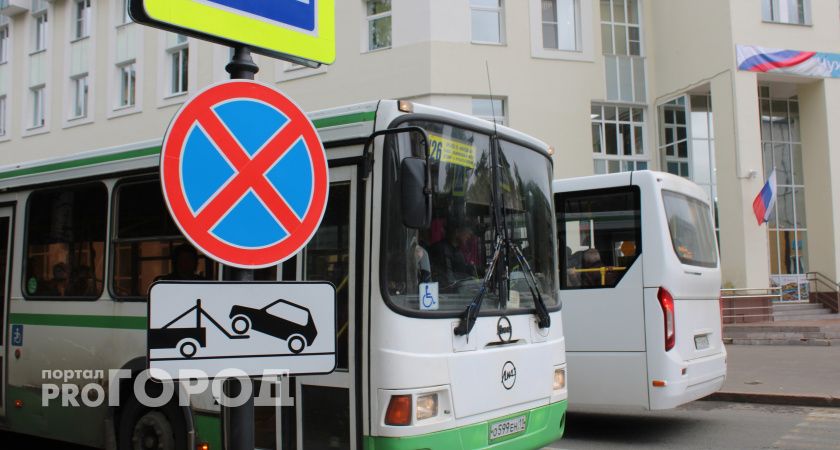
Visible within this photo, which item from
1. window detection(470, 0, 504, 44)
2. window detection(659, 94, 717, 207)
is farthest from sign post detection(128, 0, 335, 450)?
window detection(659, 94, 717, 207)

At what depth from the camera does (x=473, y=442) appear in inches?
197

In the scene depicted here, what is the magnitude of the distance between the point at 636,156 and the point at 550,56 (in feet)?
14.5

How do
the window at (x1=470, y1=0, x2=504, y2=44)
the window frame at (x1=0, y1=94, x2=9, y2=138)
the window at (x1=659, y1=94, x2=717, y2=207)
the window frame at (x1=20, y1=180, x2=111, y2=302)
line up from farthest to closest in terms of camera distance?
the window frame at (x1=0, y1=94, x2=9, y2=138), the window at (x1=659, y1=94, x2=717, y2=207), the window at (x1=470, y1=0, x2=504, y2=44), the window frame at (x1=20, y1=180, x2=111, y2=302)

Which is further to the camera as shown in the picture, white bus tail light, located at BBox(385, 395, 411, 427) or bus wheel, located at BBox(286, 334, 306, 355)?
white bus tail light, located at BBox(385, 395, 411, 427)

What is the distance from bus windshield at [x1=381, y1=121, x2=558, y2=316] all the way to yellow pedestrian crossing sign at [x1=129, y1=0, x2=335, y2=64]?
4.50 feet

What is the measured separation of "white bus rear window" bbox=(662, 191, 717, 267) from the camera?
8.16 m

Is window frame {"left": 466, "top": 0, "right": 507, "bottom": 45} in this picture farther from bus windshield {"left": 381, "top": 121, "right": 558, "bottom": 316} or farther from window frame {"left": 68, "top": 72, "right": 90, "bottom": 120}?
bus windshield {"left": 381, "top": 121, "right": 558, "bottom": 316}

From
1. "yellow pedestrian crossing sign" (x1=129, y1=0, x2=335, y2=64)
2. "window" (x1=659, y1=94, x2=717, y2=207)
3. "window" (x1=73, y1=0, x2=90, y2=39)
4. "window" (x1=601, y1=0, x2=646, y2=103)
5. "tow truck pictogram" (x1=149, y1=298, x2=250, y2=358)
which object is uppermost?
"window" (x1=73, y1=0, x2=90, y2=39)

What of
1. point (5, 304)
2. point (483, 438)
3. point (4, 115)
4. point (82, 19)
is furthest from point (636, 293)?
point (4, 115)

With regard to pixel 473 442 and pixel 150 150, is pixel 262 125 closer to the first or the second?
pixel 473 442

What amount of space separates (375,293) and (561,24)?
2078 cm

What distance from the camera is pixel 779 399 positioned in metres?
10.3

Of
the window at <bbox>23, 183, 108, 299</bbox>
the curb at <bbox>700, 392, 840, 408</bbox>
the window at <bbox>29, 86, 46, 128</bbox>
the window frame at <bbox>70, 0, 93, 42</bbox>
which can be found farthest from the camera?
the window at <bbox>29, 86, 46, 128</bbox>

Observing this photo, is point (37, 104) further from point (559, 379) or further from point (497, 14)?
point (559, 379)
